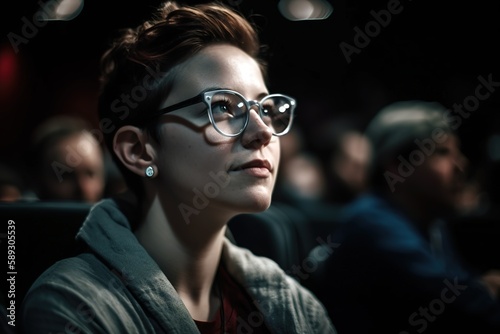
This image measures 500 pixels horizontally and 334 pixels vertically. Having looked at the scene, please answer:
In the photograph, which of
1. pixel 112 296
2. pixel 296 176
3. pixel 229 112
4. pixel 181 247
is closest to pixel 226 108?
pixel 229 112

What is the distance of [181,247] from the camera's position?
1.17 meters

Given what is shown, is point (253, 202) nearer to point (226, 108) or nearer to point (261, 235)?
point (226, 108)

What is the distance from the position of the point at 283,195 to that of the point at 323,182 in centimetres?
71

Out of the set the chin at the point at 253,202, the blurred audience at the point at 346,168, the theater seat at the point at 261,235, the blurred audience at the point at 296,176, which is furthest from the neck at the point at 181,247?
the blurred audience at the point at 346,168

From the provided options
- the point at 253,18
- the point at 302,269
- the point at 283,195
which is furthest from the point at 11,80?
the point at 283,195

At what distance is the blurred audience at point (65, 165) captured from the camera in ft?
4.74

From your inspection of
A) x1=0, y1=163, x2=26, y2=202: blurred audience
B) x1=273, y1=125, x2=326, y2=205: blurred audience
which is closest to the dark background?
x1=0, y1=163, x2=26, y2=202: blurred audience

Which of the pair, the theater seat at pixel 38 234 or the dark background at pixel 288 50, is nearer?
the theater seat at pixel 38 234

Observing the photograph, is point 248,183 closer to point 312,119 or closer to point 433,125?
point 433,125

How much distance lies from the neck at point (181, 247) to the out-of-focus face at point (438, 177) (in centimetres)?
89

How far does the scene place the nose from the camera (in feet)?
3.60

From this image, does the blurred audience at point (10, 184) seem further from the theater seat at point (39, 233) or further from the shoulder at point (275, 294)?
the shoulder at point (275, 294)

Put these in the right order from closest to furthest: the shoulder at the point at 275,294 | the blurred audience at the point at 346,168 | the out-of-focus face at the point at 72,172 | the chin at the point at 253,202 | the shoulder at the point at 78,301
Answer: the shoulder at the point at 78,301
the chin at the point at 253,202
the shoulder at the point at 275,294
the out-of-focus face at the point at 72,172
the blurred audience at the point at 346,168

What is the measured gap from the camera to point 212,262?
1.23 m
